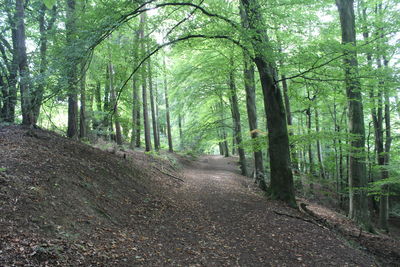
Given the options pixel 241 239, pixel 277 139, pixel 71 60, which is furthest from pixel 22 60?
pixel 277 139

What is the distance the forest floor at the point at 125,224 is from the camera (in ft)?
12.3

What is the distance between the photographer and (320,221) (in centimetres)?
784

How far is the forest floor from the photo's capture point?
12.3ft

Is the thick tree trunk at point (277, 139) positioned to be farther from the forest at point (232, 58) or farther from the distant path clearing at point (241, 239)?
the distant path clearing at point (241, 239)

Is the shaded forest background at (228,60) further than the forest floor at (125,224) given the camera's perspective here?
Yes

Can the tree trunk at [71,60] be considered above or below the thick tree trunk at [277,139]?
above

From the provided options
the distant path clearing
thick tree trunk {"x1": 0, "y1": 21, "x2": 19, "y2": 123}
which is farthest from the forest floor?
thick tree trunk {"x1": 0, "y1": 21, "x2": 19, "y2": 123}

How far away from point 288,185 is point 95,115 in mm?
8785

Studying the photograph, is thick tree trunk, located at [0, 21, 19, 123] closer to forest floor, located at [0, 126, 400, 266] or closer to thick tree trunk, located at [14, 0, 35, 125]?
thick tree trunk, located at [14, 0, 35, 125]

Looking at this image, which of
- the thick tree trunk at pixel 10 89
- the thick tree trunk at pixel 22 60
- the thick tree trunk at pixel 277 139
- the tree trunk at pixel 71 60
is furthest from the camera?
the thick tree trunk at pixel 277 139

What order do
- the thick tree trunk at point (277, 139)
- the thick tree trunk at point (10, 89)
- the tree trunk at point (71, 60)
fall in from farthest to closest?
the thick tree trunk at point (277, 139) → the thick tree trunk at point (10, 89) → the tree trunk at point (71, 60)

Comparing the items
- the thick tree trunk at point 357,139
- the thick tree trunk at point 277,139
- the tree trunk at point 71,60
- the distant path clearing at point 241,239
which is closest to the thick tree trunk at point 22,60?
the tree trunk at point 71,60

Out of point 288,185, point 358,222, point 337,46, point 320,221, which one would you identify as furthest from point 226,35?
point 358,222

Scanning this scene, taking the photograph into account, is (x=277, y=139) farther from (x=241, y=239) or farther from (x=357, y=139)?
(x=241, y=239)
